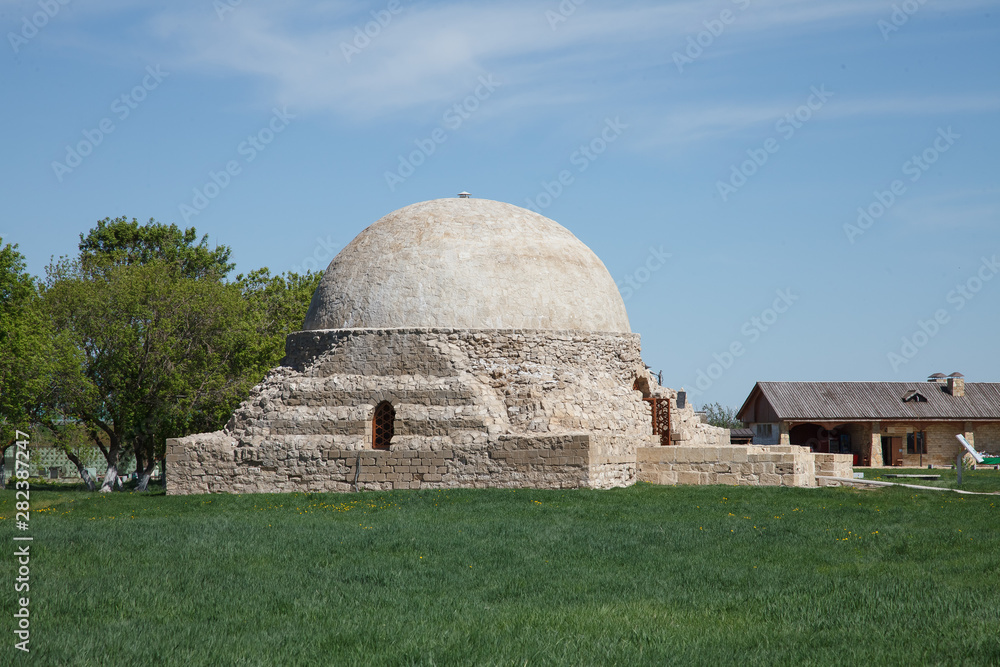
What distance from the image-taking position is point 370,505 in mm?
15219

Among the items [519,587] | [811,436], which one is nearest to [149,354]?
[519,587]

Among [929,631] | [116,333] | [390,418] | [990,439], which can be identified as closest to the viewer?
[929,631]

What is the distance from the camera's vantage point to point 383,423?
61.9ft

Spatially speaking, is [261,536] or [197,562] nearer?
[197,562]

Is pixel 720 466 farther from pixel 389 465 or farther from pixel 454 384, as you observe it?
pixel 389 465

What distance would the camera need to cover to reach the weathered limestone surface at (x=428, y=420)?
17672mm

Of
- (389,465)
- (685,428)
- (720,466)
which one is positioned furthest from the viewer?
(685,428)

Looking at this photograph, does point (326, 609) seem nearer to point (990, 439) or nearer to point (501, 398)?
point (501, 398)

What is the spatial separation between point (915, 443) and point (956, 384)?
141 inches

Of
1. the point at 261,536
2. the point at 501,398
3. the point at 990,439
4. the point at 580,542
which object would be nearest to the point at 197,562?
the point at 261,536

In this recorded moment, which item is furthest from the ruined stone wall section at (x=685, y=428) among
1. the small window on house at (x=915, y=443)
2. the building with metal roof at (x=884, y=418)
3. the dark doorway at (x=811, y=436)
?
the small window on house at (x=915, y=443)

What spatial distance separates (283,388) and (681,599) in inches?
507

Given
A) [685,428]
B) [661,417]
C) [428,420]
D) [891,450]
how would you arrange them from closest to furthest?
1. [428,420]
2. [661,417]
3. [685,428]
4. [891,450]

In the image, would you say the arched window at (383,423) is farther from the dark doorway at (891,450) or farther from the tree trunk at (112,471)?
the dark doorway at (891,450)
